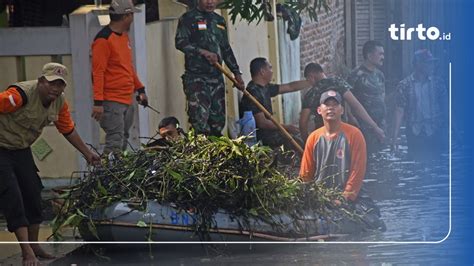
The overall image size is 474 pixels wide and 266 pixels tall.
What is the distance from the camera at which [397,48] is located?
6.08 m

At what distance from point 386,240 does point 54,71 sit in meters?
1.85

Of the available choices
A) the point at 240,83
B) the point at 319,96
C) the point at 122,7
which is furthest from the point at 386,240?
the point at 122,7

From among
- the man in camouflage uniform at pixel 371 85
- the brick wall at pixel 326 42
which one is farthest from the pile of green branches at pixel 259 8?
the man in camouflage uniform at pixel 371 85

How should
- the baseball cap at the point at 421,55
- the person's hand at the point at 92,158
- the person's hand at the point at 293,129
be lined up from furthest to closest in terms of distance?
the person's hand at the point at 92,158 → the person's hand at the point at 293,129 → the baseball cap at the point at 421,55

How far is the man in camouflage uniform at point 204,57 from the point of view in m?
6.16

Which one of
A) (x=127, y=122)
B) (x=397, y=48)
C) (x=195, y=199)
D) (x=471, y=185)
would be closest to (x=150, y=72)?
(x=127, y=122)

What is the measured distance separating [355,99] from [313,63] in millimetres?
272

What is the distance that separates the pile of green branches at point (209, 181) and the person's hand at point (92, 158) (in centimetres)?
4

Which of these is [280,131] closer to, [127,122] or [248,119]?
[248,119]

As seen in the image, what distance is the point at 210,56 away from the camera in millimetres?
6191

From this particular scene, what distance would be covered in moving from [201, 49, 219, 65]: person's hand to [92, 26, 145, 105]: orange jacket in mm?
349

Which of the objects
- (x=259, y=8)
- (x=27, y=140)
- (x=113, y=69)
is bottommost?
(x=27, y=140)

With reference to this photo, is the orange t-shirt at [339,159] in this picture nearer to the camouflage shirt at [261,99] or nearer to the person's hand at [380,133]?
the person's hand at [380,133]

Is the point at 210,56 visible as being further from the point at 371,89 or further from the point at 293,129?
the point at 371,89
